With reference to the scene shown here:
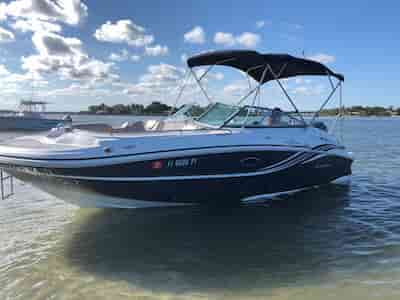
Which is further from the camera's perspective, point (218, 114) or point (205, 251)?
point (218, 114)

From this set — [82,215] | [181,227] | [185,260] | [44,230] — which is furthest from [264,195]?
[44,230]

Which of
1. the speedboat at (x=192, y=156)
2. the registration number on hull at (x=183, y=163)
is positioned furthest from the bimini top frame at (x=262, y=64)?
the registration number on hull at (x=183, y=163)

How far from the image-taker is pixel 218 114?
7285mm

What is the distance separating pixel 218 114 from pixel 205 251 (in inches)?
120

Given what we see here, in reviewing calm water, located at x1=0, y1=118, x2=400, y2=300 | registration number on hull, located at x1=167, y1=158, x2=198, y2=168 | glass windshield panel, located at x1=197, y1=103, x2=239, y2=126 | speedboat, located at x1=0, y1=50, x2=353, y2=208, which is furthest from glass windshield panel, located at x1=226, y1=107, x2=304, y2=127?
calm water, located at x1=0, y1=118, x2=400, y2=300

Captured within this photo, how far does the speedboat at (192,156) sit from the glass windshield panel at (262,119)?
2 centimetres

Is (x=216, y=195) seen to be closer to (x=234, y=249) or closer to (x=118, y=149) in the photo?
(x=234, y=249)

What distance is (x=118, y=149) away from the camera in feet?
18.3

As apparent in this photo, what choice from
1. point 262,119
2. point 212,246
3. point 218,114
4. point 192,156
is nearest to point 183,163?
point 192,156

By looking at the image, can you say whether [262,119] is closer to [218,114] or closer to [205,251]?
[218,114]

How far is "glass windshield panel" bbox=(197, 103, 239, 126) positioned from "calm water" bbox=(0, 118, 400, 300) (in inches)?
71.7

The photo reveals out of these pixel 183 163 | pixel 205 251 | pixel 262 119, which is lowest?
pixel 205 251

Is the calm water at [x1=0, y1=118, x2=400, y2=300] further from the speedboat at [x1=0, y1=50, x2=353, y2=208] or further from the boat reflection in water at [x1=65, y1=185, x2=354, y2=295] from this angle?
the speedboat at [x1=0, y1=50, x2=353, y2=208]

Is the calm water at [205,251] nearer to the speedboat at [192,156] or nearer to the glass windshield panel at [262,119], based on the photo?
the speedboat at [192,156]
